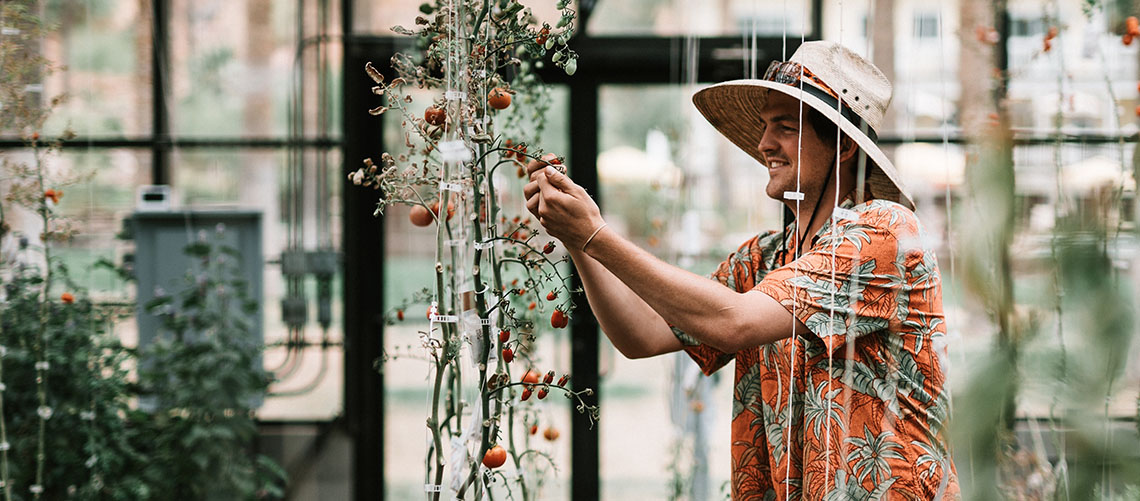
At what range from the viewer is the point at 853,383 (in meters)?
1.19

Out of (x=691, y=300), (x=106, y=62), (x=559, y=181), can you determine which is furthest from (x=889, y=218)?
(x=106, y=62)

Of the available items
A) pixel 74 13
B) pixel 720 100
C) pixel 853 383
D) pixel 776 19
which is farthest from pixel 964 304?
pixel 74 13

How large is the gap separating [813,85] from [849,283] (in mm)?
286

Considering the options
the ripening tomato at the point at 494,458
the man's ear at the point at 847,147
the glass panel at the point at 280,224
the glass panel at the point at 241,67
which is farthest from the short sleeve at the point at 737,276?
the glass panel at the point at 241,67

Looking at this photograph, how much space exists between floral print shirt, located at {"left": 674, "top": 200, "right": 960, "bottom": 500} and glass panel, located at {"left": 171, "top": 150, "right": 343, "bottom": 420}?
7.77 feet

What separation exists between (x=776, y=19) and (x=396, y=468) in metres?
2.23

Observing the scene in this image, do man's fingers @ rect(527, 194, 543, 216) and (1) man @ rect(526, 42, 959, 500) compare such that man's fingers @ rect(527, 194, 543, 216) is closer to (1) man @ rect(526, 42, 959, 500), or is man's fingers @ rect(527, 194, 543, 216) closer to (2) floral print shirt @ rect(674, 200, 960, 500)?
(1) man @ rect(526, 42, 959, 500)

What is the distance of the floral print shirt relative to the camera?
1132 millimetres

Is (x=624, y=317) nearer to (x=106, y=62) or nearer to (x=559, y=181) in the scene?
(x=559, y=181)

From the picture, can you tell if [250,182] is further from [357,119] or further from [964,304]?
[964,304]

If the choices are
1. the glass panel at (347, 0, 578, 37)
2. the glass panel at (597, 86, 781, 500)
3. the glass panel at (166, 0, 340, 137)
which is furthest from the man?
the glass panel at (166, 0, 340, 137)

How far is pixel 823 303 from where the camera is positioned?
3.69 feet

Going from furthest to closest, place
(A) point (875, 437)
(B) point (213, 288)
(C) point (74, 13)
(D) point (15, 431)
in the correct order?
(C) point (74, 13) → (B) point (213, 288) → (D) point (15, 431) → (A) point (875, 437)

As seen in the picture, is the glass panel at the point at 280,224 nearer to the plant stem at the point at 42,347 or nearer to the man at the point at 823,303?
the plant stem at the point at 42,347
